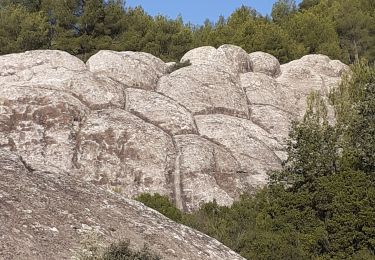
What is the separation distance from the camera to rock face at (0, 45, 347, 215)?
2727 centimetres

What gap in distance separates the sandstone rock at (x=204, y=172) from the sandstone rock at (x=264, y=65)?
1475 centimetres

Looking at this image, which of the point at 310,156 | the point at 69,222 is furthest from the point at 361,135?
the point at 69,222

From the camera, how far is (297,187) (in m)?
24.6

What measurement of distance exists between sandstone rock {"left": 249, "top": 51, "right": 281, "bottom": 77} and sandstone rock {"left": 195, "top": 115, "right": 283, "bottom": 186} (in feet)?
34.8

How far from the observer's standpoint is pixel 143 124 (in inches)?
1164

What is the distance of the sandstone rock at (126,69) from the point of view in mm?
34312

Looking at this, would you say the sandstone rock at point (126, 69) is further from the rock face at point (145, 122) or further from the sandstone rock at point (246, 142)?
the sandstone rock at point (246, 142)

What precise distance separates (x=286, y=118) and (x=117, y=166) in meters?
12.5

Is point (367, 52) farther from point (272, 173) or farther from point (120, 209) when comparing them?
point (120, 209)

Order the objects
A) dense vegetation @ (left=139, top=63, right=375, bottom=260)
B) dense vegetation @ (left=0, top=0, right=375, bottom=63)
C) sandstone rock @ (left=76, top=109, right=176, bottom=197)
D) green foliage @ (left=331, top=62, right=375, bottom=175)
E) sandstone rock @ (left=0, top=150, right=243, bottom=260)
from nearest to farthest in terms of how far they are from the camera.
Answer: sandstone rock @ (left=0, top=150, right=243, bottom=260)
dense vegetation @ (left=139, top=63, right=375, bottom=260)
green foliage @ (left=331, top=62, right=375, bottom=175)
sandstone rock @ (left=76, top=109, right=176, bottom=197)
dense vegetation @ (left=0, top=0, right=375, bottom=63)

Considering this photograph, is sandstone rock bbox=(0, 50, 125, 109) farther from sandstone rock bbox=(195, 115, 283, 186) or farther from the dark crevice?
the dark crevice

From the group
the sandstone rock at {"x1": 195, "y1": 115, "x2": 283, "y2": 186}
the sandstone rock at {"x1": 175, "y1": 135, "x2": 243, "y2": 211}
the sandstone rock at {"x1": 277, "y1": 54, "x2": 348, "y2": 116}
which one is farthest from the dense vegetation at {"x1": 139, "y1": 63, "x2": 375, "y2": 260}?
the sandstone rock at {"x1": 277, "y1": 54, "x2": 348, "y2": 116}

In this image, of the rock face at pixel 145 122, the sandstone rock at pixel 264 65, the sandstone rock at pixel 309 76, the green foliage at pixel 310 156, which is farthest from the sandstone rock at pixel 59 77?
the sandstone rock at pixel 264 65

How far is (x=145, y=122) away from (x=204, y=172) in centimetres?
421
